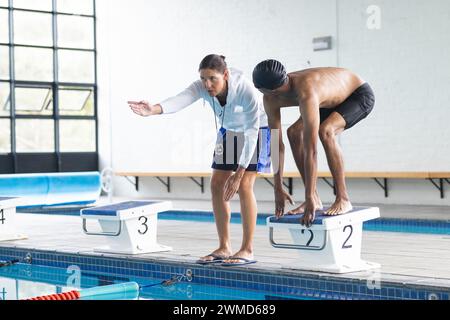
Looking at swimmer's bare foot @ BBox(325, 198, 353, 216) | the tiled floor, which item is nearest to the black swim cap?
swimmer's bare foot @ BBox(325, 198, 353, 216)

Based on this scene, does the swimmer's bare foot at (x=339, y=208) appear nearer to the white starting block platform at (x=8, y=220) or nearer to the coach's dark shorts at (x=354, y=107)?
the coach's dark shorts at (x=354, y=107)

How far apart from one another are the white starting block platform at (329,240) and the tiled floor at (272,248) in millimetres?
113

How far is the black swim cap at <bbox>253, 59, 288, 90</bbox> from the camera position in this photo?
16.0 feet

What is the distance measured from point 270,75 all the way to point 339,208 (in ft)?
3.12

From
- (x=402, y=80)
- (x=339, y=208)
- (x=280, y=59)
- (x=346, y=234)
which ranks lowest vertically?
(x=346, y=234)

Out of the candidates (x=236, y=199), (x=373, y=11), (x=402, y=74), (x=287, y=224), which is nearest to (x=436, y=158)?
(x=402, y=74)

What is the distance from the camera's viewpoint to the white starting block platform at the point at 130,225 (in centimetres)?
624

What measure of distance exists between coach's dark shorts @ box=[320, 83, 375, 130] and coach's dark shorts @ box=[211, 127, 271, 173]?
410 millimetres

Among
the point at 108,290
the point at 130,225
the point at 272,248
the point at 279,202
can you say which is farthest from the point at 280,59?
the point at 108,290

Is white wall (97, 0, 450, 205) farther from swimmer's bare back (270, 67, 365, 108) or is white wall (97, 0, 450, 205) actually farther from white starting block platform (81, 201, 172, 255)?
swimmer's bare back (270, 67, 365, 108)

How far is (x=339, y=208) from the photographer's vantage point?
198 inches

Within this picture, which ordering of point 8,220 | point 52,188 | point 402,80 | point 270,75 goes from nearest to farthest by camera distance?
point 270,75, point 8,220, point 402,80, point 52,188

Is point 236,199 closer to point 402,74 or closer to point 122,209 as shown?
point 402,74

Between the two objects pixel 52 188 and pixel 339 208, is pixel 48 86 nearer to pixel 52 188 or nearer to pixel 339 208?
pixel 52 188
